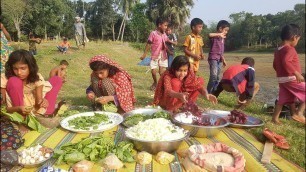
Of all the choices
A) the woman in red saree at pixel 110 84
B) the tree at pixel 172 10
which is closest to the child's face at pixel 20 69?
the woman in red saree at pixel 110 84

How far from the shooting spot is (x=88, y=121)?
3.25m

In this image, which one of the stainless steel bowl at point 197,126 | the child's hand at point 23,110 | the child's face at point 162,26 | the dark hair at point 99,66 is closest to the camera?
the stainless steel bowl at point 197,126

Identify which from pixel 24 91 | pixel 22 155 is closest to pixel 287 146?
pixel 22 155

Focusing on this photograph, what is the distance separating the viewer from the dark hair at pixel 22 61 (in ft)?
10.4

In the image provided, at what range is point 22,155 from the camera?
237 cm

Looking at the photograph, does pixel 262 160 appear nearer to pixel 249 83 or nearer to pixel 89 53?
pixel 249 83

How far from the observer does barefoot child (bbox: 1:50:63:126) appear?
3158 millimetres

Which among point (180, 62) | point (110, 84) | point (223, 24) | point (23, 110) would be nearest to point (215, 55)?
point (223, 24)

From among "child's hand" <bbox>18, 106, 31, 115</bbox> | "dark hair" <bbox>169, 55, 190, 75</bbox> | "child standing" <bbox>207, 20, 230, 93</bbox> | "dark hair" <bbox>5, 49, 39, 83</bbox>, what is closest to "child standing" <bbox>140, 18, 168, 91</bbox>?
"child standing" <bbox>207, 20, 230, 93</bbox>

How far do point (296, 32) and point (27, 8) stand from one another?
533 cm

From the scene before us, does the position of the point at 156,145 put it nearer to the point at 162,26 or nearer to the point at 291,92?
the point at 291,92

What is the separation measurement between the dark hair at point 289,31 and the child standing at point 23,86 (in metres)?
3.10

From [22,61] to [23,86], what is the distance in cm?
34

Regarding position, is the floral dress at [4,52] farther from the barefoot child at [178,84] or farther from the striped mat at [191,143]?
the barefoot child at [178,84]
